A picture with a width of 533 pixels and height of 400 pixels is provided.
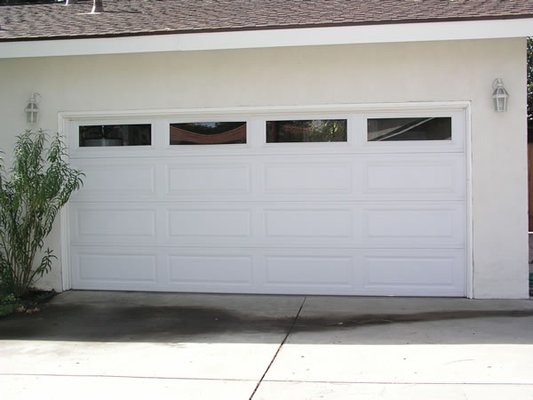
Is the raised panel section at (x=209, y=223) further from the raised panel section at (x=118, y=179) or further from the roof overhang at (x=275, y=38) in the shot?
the roof overhang at (x=275, y=38)

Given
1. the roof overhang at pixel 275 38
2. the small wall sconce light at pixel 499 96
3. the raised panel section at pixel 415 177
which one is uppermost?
the roof overhang at pixel 275 38

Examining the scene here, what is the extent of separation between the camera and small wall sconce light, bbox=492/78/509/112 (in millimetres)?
7660

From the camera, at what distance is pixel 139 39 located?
766 centimetres

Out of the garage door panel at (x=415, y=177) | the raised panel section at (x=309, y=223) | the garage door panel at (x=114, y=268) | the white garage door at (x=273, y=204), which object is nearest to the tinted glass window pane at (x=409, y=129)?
the white garage door at (x=273, y=204)

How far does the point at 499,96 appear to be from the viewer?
25.1ft

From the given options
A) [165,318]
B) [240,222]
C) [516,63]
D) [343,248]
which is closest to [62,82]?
[240,222]

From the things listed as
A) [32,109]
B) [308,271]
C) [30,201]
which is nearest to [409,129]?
[308,271]

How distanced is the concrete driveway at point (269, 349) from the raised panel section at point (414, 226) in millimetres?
733

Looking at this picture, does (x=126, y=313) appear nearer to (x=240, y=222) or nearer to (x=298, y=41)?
(x=240, y=222)

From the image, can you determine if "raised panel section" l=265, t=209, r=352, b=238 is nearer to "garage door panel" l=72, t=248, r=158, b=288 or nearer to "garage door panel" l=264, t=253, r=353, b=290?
"garage door panel" l=264, t=253, r=353, b=290

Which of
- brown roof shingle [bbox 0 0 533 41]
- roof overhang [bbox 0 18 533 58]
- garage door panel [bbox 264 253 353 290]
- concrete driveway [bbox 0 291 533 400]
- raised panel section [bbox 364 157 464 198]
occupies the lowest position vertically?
concrete driveway [bbox 0 291 533 400]

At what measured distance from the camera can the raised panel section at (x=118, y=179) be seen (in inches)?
338

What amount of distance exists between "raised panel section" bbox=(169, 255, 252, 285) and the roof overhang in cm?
270

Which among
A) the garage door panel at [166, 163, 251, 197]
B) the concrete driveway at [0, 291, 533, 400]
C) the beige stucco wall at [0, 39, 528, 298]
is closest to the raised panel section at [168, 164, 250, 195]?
the garage door panel at [166, 163, 251, 197]
